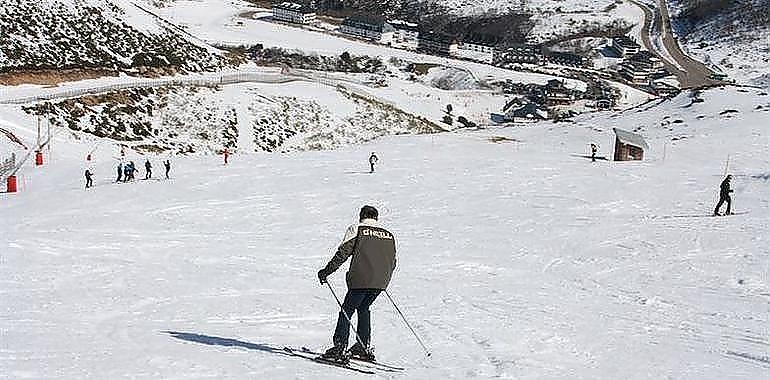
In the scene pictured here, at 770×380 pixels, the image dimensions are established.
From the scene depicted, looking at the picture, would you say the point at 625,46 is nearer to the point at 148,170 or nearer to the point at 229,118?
the point at 229,118

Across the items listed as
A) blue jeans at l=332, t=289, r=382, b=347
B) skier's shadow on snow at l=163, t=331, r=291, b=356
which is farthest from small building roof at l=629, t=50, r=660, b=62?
blue jeans at l=332, t=289, r=382, b=347

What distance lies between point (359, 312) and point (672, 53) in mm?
125515

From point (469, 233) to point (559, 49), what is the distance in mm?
114520

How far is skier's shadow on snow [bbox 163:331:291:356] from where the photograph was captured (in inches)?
352

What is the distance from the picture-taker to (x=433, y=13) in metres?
163

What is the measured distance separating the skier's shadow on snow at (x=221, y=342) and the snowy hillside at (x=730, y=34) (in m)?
105

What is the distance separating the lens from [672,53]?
122m

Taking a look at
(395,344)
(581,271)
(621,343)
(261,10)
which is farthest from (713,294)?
(261,10)

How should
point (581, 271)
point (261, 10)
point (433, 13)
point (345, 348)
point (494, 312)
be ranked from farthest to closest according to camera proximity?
point (433, 13), point (261, 10), point (581, 271), point (494, 312), point (345, 348)

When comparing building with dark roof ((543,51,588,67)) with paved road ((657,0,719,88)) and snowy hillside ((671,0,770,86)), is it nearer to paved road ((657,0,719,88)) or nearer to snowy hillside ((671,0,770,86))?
paved road ((657,0,719,88))

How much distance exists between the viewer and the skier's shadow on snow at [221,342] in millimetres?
8930

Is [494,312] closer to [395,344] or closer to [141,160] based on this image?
[395,344]

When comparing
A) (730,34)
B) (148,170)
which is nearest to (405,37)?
(730,34)

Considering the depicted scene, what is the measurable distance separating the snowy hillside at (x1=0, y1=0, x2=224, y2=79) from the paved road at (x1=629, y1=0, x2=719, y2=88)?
63.1 m
